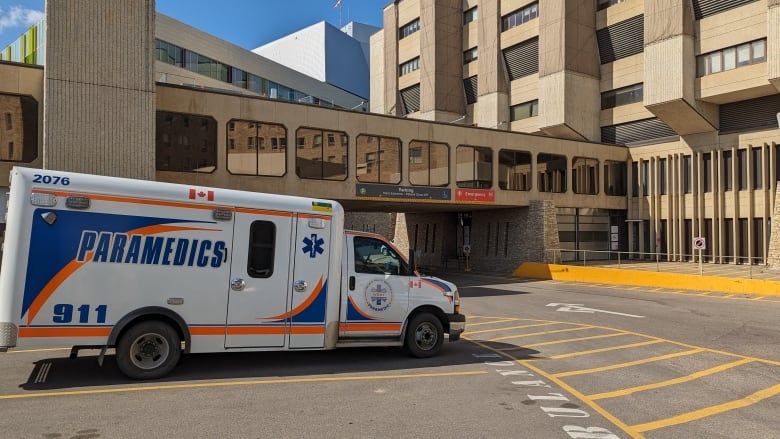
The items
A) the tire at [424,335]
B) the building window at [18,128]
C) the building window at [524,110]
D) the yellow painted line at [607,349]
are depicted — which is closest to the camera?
the tire at [424,335]

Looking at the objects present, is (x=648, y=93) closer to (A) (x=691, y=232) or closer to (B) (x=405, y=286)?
(A) (x=691, y=232)

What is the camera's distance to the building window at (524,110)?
42094mm

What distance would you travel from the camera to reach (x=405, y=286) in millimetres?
9109

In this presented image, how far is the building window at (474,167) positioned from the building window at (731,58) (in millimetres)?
13501

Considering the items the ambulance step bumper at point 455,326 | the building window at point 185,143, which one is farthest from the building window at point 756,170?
the ambulance step bumper at point 455,326

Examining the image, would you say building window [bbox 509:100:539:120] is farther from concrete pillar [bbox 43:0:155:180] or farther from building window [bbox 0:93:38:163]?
building window [bbox 0:93:38:163]

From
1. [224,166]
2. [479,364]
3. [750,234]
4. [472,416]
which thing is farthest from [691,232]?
[472,416]

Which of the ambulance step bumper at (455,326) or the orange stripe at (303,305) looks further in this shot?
the ambulance step bumper at (455,326)

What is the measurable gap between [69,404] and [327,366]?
11.6 ft

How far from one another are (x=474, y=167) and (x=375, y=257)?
20.3 meters

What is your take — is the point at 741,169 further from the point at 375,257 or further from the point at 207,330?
the point at 207,330

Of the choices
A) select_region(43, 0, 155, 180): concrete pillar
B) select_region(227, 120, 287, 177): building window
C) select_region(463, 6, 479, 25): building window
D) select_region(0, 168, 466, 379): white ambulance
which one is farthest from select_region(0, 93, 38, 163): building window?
select_region(463, 6, 479, 25): building window

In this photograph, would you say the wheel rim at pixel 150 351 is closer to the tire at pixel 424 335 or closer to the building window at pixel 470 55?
the tire at pixel 424 335

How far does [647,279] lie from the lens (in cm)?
2352
